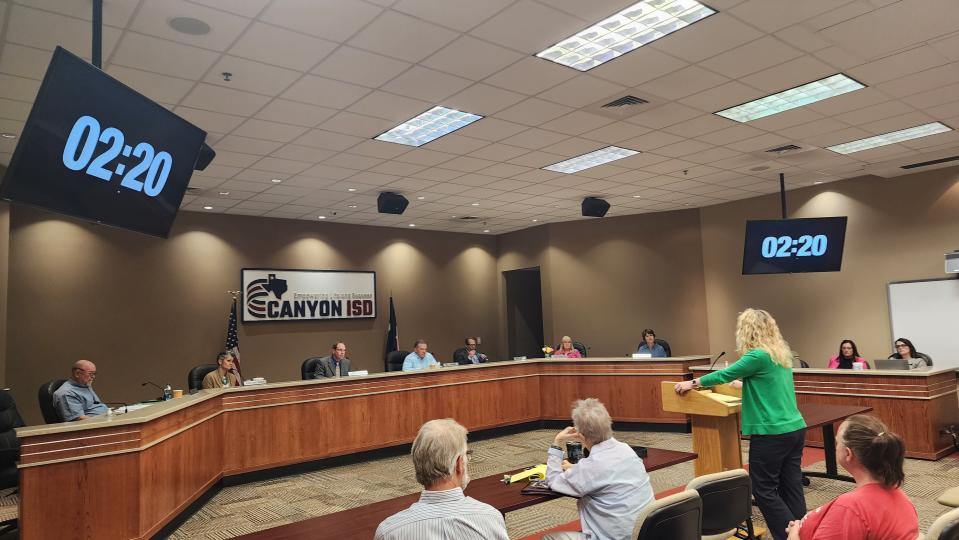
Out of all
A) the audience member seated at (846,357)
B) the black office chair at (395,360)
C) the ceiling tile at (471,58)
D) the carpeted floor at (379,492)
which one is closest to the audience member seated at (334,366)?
the black office chair at (395,360)

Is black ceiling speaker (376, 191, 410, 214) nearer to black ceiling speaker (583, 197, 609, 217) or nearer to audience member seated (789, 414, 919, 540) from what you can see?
black ceiling speaker (583, 197, 609, 217)

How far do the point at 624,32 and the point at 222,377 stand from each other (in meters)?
6.05

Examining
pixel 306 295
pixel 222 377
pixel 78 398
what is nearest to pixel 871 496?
pixel 78 398

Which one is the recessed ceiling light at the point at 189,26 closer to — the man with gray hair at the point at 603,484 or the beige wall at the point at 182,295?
the man with gray hair at the point at 603,484

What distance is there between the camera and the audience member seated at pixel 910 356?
23.2 ft

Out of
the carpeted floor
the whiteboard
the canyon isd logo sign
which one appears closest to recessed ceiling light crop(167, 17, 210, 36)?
the carpeted floor

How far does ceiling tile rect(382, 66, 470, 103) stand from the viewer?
4.75 meters

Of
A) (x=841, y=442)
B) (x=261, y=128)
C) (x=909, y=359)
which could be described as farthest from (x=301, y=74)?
(x=909, y=359)

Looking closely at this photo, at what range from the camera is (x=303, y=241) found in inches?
415

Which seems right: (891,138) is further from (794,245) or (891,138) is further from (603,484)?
(603,484)

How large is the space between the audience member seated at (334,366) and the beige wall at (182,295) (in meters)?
2.01

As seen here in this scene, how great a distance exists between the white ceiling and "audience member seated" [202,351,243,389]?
2.29 m

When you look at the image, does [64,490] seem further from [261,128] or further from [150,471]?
[261,128]

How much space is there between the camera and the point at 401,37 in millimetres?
4125
